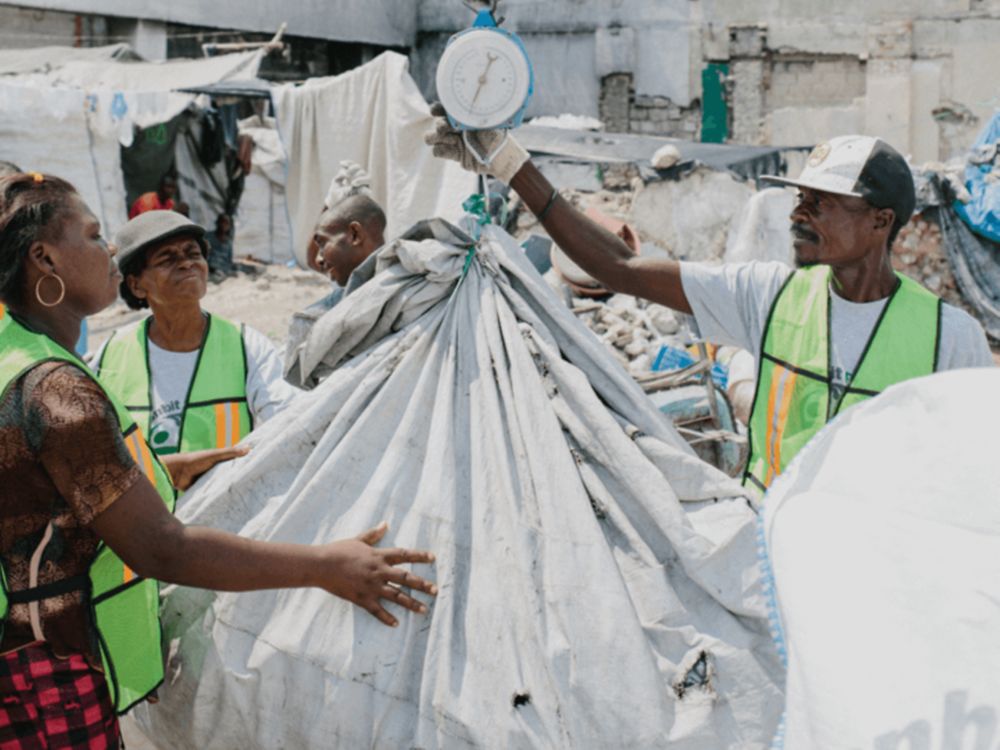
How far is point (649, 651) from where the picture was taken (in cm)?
159

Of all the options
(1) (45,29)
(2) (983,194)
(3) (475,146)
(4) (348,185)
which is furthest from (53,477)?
(1) (45,29)

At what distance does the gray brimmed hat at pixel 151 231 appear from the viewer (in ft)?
8.80

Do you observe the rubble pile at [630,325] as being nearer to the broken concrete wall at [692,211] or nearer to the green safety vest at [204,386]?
the broken concrete wall at [692,211]

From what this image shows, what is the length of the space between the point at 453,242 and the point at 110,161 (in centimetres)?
999

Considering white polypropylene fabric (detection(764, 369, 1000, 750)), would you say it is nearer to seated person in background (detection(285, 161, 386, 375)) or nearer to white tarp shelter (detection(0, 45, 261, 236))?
seated person in background (detection(285, 161, 386, 375))

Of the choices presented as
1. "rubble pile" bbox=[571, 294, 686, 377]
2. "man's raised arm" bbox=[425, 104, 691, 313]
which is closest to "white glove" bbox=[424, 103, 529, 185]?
"man's raised arm" bbox=[425, 104, 691, 313]

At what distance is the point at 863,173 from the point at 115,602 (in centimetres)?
167

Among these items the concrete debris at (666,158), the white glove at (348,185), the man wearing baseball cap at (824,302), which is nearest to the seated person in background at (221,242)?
the concrete debris at (666,158)

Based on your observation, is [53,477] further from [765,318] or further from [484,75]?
[765,318]

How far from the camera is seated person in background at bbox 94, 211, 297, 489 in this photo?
2.67 metres

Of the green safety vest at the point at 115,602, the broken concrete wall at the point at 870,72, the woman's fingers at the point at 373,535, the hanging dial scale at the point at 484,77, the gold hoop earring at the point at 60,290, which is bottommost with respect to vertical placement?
the green safety vest at the point at 115,602

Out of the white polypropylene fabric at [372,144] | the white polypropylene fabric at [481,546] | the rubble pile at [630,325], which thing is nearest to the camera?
the white polypropylene fabric at [481,546]

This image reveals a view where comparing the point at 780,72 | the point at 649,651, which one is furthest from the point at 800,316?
the point at 780,72

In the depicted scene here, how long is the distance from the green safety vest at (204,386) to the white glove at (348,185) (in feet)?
2.75
